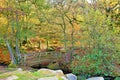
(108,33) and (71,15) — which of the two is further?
(71,15)

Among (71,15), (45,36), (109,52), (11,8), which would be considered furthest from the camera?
(45,36)

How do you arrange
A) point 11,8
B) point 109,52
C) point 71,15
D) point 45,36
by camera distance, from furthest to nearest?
point 45,36
point 71,15
point 11,8
point 109,52

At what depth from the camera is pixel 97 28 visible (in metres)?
13.0

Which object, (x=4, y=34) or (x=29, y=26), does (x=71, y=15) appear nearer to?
(x=29, y=26)

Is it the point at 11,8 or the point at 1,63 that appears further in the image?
the point at 1,63

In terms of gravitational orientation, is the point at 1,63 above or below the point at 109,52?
→ below

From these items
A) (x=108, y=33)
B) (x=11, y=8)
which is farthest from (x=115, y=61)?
(x=11, y=8)

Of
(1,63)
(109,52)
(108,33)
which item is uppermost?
(108,33)

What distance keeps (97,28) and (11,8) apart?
17.3 feet

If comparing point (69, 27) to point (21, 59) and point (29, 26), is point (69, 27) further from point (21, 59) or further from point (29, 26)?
point (21, 59)

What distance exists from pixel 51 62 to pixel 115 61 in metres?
4.88

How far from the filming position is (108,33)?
41.9ft

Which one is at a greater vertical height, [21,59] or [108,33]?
[108,33]

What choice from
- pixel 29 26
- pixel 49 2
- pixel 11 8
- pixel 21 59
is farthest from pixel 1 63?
pixel 49 2
